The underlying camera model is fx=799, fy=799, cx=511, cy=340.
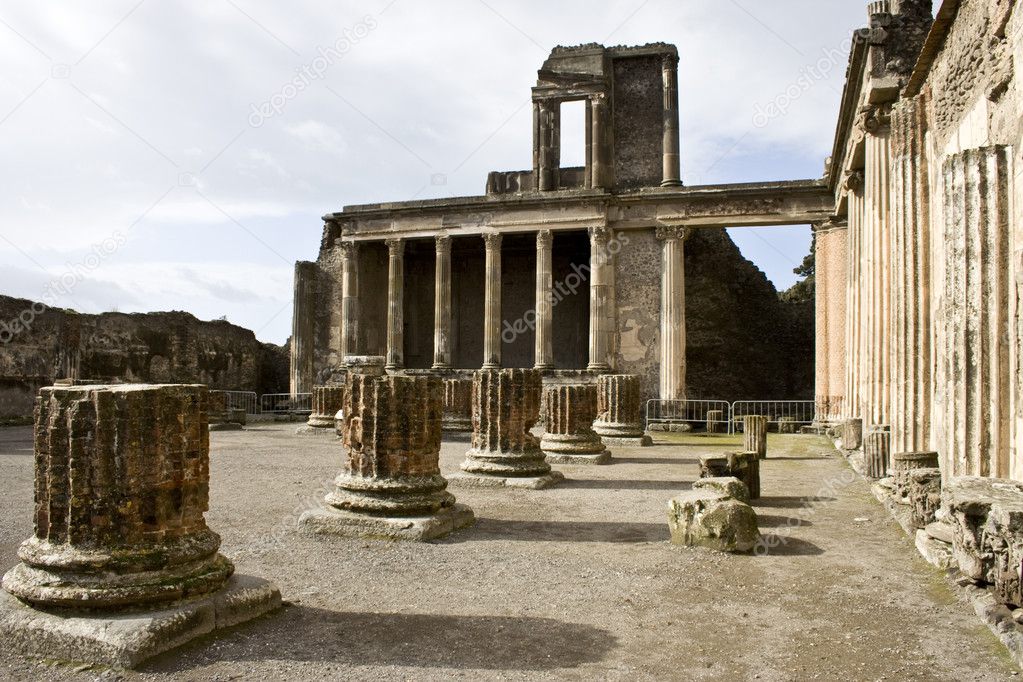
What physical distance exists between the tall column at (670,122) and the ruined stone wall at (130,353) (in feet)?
49.3

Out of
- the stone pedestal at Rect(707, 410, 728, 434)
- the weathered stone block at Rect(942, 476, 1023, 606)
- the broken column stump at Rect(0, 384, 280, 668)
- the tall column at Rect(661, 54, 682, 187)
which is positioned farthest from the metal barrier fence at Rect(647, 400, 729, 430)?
the broken column stump at Rect(0, 384, 280, 668)

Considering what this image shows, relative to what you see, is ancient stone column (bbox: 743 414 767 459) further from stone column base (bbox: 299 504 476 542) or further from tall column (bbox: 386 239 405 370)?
tall column (bbox: 386 239 405 370)

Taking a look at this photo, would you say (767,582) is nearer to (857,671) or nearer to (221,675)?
(857,671)

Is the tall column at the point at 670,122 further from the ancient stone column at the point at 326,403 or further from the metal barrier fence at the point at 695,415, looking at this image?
the ancient stone column at the point at 326,403

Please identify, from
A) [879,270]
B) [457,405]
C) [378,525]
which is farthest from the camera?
[457,405]

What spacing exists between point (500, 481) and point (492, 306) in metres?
14.0

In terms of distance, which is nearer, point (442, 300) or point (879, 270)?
point (879, 270)

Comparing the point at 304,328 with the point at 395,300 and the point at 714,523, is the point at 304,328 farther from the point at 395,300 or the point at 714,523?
the point at 714,523

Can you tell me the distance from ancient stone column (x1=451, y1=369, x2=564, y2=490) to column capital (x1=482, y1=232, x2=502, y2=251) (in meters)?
13.5

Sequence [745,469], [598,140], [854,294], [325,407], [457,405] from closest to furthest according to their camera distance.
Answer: [745,469] → [854,294] → [325,407] → [457,405] → [598,140]

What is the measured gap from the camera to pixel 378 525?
601cm

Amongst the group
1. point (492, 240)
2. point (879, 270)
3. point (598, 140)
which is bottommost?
point (879, 270)

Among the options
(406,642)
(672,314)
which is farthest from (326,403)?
(406,642)

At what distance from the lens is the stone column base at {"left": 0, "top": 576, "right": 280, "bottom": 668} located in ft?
10.9
